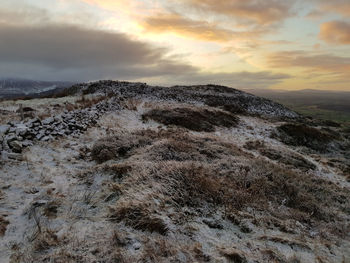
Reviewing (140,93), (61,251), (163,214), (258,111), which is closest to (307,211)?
(163,214)

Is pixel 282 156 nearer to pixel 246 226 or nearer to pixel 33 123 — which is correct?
pixel 246 226

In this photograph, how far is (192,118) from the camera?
Answer: 62.9 ft

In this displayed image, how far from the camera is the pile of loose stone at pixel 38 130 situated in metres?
7.30

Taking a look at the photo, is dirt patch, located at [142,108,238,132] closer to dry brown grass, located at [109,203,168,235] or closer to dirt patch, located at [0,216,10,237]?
dry brown grass, located at [109,203,168,235]

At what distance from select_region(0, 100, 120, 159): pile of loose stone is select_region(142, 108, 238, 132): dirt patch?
603 centimetres

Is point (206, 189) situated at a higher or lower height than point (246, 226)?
higher

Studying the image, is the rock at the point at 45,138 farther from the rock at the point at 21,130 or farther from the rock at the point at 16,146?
the rock at the point at 16,146

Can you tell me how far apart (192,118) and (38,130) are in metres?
12.8

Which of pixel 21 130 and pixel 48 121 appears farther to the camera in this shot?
pixel 48 121

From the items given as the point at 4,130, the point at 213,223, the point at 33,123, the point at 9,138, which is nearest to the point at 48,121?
the point at 33,123

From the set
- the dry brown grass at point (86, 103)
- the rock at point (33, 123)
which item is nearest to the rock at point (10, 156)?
the rock at point (33, 123)

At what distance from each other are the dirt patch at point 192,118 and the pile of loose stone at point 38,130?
6031 mm

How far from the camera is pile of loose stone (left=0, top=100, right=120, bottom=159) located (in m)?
7.30

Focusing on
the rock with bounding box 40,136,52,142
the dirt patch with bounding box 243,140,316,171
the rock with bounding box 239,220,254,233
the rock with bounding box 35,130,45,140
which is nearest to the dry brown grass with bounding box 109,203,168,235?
the rock with bounding box 239,220,254,233
